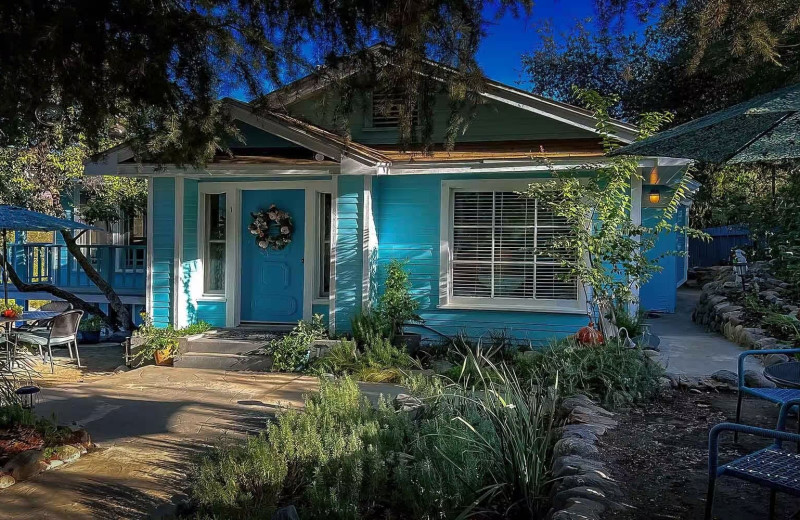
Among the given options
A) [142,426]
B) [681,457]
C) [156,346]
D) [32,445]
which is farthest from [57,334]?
[681,457]

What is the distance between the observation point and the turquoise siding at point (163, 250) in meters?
9.64

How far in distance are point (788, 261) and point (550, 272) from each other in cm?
353

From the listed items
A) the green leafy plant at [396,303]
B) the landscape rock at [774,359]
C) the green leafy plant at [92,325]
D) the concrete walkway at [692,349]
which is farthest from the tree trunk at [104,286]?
the landscape rock at [774,359]

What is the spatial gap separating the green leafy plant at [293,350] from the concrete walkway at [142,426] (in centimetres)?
20

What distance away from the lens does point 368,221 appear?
9062 mm

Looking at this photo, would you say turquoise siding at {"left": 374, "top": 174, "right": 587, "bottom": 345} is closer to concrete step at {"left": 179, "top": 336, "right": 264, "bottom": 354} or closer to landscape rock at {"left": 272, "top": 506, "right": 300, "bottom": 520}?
concrete step at {"left": 179, "top": 336, "right": 264, "bottom": 354}

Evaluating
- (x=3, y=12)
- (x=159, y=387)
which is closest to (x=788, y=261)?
(x=159, y=387)

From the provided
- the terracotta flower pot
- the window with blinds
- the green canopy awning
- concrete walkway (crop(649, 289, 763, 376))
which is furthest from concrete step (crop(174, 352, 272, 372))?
the green canopy awning

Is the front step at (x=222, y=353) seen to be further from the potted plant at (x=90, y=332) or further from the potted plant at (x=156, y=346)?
the potted plant at (x=90, y=332)

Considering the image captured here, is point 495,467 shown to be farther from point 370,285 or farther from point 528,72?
point 528,72

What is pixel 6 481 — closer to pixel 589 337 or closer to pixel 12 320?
pixel 12 320

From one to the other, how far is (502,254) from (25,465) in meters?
6.31

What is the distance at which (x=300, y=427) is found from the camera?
4664 mm

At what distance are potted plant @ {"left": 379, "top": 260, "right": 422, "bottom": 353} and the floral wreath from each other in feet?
5.88
